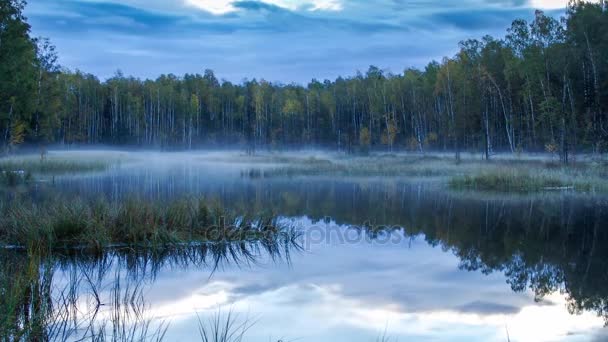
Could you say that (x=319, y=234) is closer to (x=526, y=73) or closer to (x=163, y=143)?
(x=526, y=73)

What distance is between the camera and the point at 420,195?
2352 cm

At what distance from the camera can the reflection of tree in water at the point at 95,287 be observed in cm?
557

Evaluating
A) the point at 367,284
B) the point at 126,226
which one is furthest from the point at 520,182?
the point at 126,226

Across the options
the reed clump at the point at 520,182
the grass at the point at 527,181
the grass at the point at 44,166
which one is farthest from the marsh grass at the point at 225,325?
the grass at the point at 44,166

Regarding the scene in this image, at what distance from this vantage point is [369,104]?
7531 cm

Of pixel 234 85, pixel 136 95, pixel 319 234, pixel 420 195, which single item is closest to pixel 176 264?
pixel 319 234

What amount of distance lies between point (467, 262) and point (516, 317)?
3.40m

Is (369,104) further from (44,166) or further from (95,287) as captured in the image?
(95,287)

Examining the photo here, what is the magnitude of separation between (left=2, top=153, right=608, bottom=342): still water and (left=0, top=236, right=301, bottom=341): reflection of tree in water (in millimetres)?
33

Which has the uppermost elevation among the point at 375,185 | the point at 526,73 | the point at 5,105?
the point at 526,73

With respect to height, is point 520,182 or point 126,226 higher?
A: point 126,226

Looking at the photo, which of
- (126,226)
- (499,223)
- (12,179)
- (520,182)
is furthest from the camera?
(520,182)

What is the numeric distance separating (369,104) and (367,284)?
221 feet

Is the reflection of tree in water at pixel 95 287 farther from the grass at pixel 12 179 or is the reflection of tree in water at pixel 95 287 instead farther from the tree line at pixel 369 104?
the tree line at pixel 369 104
